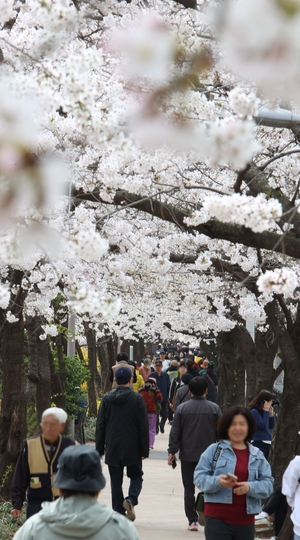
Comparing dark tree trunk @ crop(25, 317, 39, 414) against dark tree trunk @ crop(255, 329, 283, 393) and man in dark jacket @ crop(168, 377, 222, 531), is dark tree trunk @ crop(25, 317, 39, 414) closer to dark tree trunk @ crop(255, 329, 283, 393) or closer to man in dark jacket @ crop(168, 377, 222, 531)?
dark tree trunk @ crop(255, 329, 283, 393)

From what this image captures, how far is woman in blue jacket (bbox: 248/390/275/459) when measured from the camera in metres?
12.0

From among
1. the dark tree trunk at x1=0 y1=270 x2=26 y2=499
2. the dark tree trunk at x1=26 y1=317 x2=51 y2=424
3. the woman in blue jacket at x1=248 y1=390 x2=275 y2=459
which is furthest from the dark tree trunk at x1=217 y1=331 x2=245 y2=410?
the dark tree trunk at x1=0 y1=270 x2=26 y2=499

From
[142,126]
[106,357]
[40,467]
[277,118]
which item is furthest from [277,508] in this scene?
[106,357]

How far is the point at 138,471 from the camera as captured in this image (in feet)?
34.4

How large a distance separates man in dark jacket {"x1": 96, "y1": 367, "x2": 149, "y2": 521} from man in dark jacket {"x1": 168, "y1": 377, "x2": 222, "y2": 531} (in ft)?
1.70

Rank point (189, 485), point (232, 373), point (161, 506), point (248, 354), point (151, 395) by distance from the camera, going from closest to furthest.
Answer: point (189, 485)
point (161, 506)
point (151, 395)
point (248, 354)
point (232, 373)

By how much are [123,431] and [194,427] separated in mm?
861

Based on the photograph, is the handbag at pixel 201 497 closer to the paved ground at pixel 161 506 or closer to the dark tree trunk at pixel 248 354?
the paved ground at pixel 161 506

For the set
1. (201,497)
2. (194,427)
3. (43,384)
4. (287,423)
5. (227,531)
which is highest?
(43,384)

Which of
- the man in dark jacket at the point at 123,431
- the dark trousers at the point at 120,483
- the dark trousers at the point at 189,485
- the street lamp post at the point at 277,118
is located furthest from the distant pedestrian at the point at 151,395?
the street lamp post at the point at 277,118

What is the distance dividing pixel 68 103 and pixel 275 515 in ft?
22.5

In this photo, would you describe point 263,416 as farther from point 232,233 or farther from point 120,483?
point 232,233

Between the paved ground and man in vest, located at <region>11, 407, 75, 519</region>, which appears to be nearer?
man in vest, located at <region>11, 407, 75, 519</region>

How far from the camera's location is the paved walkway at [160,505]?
35.6 ft
